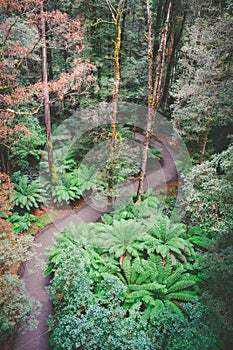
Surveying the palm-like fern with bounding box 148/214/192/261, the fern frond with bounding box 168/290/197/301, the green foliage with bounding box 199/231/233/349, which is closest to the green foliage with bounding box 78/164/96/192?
the palm-like fern with bounding box 148/214/192/261

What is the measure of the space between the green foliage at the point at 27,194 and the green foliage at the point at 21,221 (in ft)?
1.38

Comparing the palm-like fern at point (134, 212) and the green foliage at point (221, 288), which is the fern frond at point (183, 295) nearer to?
the green foliage at point (221, 288)

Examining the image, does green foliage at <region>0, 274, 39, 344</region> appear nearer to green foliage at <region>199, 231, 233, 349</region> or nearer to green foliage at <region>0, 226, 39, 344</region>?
green foliage at <region>0, 226, 39, 344</region>

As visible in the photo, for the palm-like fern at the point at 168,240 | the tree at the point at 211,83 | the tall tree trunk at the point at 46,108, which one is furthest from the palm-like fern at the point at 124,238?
the tree at the point at 211,83

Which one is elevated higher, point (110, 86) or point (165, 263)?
point (110, 86)

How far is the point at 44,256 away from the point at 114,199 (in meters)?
4.24

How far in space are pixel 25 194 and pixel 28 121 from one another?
3600 millimetres

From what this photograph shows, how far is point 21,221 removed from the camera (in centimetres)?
1127

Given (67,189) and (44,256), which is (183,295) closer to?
(44,256)

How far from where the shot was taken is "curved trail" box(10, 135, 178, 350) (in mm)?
7125

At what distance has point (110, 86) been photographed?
50.6ft

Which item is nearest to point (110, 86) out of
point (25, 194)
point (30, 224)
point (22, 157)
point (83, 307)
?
point (22, 157)

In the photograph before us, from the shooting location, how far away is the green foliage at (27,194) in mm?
11930

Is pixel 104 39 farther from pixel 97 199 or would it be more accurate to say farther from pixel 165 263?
pixel 165 263
